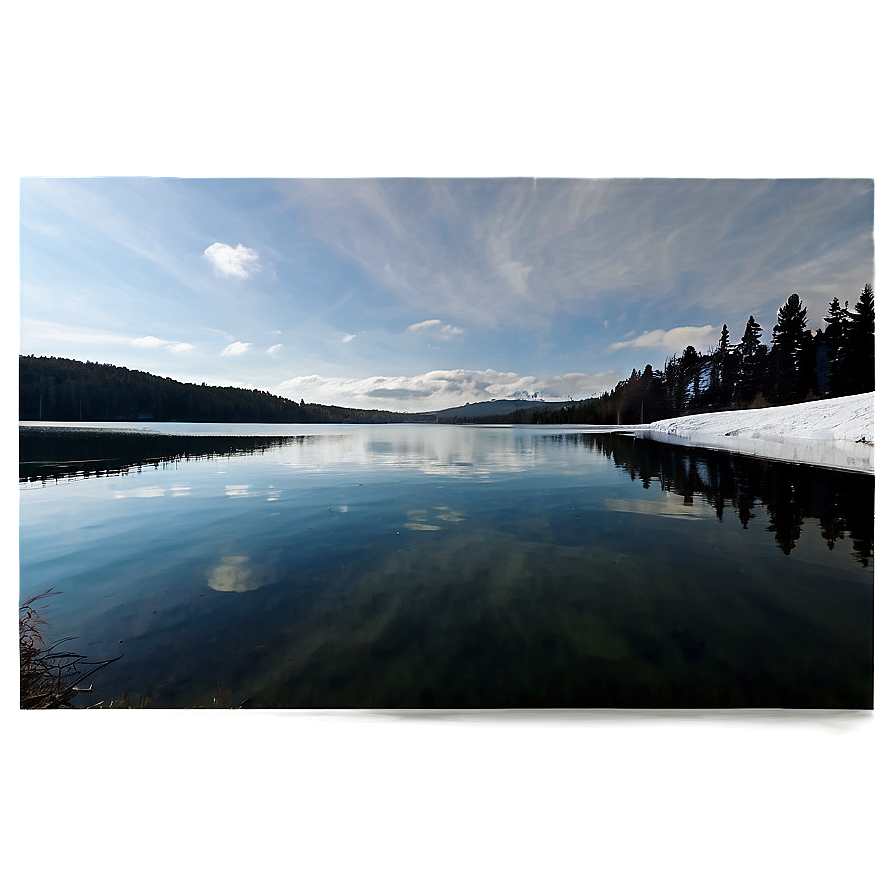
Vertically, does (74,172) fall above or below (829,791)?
above

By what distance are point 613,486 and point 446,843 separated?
18.0ft

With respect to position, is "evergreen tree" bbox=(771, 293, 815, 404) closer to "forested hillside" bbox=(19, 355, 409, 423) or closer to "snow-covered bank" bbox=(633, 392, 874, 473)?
"snow-covered bank" bbox=(633, 392, 874, 473)

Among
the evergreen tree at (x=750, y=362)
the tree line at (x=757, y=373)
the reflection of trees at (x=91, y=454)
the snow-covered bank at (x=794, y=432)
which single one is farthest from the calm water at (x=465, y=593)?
the evergreen tree at (x=750, y=362)

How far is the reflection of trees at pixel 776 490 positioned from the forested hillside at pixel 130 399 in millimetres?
7567

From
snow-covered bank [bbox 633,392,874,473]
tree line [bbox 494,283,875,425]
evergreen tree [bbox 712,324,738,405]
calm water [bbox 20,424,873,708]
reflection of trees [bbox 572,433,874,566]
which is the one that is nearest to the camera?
calm water [bbox 20,424,873,708]

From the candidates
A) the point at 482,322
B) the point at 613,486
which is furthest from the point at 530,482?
the point at 482,322

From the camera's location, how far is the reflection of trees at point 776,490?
382 cm

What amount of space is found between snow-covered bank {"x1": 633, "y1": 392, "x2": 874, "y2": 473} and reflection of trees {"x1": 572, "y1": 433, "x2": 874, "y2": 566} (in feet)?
2.17

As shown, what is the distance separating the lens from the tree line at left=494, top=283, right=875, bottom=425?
171 inches

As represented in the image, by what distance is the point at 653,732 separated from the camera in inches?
77.5

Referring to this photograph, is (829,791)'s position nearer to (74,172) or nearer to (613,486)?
(613,486)

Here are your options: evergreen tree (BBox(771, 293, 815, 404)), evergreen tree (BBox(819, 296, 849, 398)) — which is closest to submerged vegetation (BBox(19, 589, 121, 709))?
evergreen tree (BBox(819, 296, 849, 398))

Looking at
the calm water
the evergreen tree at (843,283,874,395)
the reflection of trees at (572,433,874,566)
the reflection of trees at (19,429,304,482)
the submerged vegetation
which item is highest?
the evergreen tree at (843,283,874,395)

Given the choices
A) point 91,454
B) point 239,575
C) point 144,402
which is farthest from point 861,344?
point 91,454
